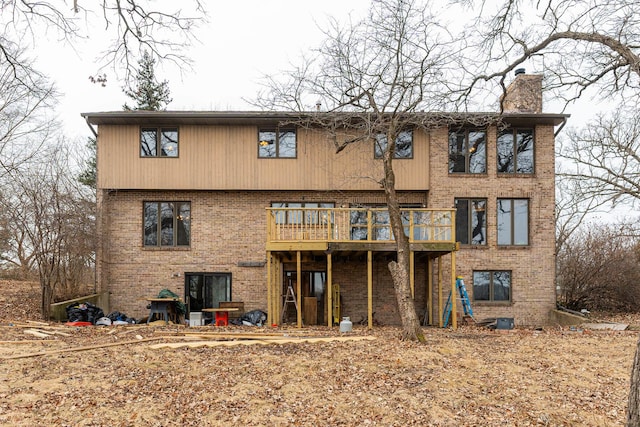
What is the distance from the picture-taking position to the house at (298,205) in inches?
697

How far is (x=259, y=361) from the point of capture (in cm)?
957

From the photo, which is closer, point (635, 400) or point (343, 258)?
point (635, 400)

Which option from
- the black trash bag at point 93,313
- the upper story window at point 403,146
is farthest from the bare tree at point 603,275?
the black trash bag at point 93,313

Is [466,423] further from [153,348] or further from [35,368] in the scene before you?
[35,368]

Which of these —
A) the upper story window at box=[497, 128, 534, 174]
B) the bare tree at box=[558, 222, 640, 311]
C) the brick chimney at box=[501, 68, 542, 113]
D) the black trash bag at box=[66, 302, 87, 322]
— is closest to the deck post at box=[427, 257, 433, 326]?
the upper story window at box=[497, 128, 534, 174]

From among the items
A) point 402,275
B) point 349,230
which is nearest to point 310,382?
point 402,275

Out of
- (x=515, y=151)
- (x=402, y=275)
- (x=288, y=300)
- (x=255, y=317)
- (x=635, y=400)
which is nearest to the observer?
(x=635, y=400)

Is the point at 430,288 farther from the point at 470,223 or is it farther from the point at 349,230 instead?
the point at 349,230

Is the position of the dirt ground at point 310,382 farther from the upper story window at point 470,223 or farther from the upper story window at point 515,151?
the upper story window at point 515,151

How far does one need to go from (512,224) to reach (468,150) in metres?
2.99

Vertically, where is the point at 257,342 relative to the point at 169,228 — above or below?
below

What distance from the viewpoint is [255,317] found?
1686 centimetres

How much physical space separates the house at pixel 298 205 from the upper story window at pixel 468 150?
0.04 m

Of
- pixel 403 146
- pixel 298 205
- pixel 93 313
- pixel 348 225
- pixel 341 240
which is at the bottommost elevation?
pixel 93 313
